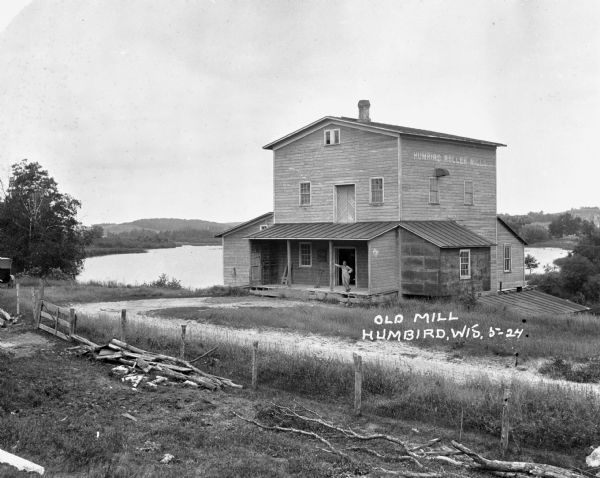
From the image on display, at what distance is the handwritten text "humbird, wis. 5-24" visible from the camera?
58.3ft

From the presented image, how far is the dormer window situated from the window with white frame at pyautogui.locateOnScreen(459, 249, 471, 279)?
893cm

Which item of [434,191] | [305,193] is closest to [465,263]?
[434,191]

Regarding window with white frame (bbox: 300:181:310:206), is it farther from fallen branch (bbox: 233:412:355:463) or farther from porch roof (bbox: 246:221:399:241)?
fallen branch (bbox: 233:412:355:463)

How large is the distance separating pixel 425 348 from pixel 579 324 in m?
7.03

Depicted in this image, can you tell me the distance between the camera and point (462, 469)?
8453 mm

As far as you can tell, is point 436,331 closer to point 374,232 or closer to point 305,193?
point 374,232

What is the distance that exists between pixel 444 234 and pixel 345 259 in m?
5.49

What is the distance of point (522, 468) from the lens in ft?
26.5

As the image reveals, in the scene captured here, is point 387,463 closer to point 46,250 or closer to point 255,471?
point 255,471

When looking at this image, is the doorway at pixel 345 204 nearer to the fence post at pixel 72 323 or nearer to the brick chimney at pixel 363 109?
the brick chimney at pixel 363 109

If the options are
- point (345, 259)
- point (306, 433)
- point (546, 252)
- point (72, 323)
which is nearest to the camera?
point (306, 433)

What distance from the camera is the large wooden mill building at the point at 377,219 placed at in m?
28.8

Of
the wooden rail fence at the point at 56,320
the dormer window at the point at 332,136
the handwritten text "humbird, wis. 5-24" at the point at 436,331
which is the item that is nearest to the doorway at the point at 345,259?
the dormer window at the point at 332,136

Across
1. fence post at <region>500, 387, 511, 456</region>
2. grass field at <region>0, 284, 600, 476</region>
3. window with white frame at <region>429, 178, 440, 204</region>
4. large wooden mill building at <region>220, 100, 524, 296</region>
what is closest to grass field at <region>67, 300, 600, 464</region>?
grass field at <region>0, 284, 600, 476</region>
